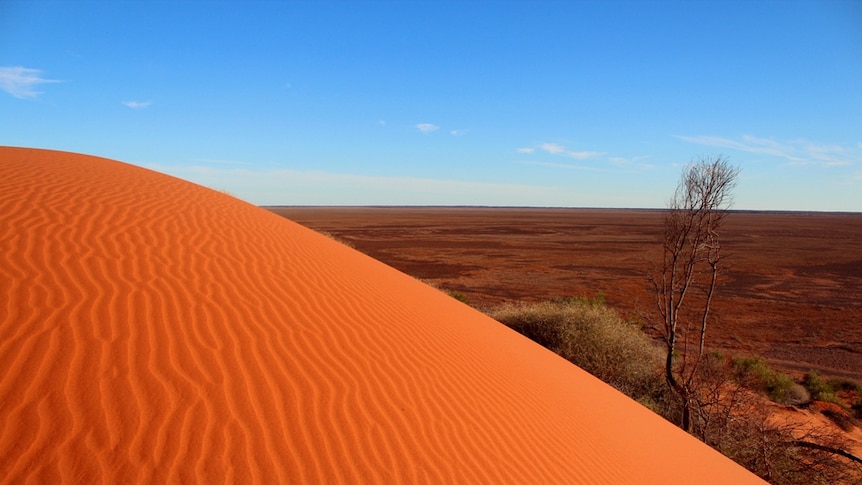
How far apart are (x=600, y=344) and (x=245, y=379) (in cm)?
859

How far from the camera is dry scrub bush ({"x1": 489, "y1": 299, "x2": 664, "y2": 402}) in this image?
945 centimetres

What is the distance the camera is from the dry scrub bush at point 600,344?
31.0 ft

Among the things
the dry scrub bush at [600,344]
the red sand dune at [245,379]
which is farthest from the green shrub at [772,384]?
the red sand dune at [245,379]

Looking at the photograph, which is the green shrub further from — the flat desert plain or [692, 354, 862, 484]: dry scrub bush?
[692, 354, 862, 484]: dry scrub bush

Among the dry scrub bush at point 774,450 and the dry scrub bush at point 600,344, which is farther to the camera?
the dry scrub bush at point 600,344

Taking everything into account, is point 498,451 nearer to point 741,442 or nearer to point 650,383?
point 741,442

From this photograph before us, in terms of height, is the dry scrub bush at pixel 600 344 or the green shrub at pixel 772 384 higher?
the dry scrub bush at pixel 600 344

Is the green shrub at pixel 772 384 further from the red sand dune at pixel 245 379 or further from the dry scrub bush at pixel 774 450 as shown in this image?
the red sand dune at pixel 245 379

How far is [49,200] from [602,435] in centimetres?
609

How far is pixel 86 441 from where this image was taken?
223 centimetres

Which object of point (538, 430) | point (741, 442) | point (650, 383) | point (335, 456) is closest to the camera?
point (335, 456)

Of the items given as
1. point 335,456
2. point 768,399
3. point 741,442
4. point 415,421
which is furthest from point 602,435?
point 768,399

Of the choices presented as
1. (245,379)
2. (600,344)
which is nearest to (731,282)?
(600,344)

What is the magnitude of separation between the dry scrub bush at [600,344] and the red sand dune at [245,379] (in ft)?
12.6
